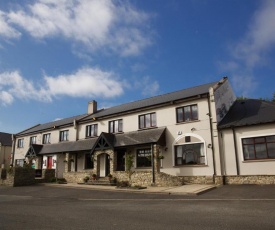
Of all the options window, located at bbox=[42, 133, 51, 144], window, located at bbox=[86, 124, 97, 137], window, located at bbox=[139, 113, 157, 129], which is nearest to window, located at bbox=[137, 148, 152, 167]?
window, located at bbox=[139, 113, 157, 129]

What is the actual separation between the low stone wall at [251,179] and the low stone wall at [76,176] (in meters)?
12.9

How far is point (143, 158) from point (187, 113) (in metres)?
5.88

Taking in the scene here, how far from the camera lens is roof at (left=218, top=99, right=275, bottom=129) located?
19.5 meters

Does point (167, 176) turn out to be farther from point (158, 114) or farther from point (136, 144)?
point (158, 114)

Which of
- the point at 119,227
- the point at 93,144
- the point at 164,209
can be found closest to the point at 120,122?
the point at 93,144

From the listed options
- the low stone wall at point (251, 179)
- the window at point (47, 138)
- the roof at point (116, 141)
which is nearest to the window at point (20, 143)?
the window at point (47, 138)

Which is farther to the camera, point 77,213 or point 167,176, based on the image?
point 167,176

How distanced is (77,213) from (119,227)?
322cm

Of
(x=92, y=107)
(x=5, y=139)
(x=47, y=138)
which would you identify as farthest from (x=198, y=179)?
(x=5, y=139)

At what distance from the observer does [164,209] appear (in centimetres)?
1094

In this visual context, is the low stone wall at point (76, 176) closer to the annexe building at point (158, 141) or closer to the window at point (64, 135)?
the annexe building at point (158, 141)

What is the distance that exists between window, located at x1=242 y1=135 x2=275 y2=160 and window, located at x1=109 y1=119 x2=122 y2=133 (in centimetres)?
1233

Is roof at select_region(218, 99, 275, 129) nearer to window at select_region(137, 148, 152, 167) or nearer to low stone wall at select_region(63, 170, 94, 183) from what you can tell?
window at select_region(137, 148, 152, 167)

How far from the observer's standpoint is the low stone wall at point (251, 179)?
59.2ft
